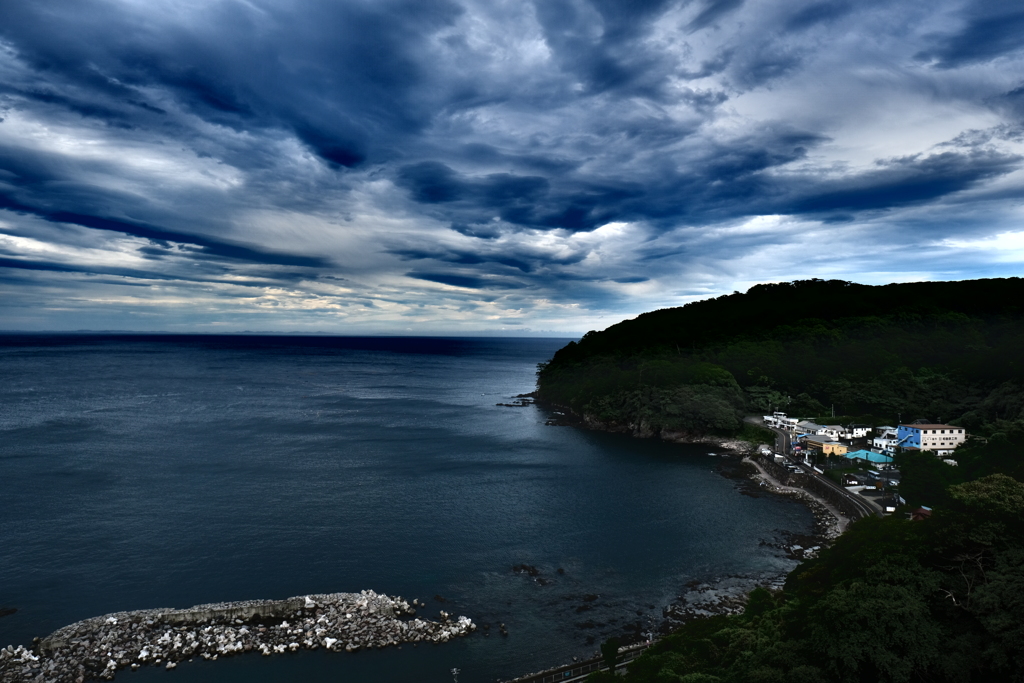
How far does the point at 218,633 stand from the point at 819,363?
112342 millimetres

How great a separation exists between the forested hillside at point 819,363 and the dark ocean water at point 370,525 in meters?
14.2

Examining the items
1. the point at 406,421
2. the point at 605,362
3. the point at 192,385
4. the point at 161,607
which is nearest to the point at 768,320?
the point at 605,362

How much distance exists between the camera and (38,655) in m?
27.8

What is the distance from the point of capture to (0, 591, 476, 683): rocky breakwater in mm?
27266

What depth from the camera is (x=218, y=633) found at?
29828 millimetres

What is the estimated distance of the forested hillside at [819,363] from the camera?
270 feet

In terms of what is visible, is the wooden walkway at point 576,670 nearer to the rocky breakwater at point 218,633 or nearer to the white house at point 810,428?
the rocky breakwater at point 218,633

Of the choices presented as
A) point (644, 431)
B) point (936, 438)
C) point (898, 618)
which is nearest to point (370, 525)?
point (898, 618)

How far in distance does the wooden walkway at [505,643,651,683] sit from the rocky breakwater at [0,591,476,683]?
5943 millimetres

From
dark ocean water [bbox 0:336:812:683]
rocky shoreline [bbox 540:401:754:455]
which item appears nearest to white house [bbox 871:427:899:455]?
rocky shoreline [bbox 540:401:754:455]

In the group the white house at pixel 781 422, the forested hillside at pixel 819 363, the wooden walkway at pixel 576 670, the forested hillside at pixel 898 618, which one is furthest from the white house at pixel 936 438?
the wooden walkway at pixel 576 670

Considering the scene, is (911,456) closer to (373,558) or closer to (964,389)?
(964,389)

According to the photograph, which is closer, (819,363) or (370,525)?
(370,525)

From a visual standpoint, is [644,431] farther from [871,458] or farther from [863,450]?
[871,458]
